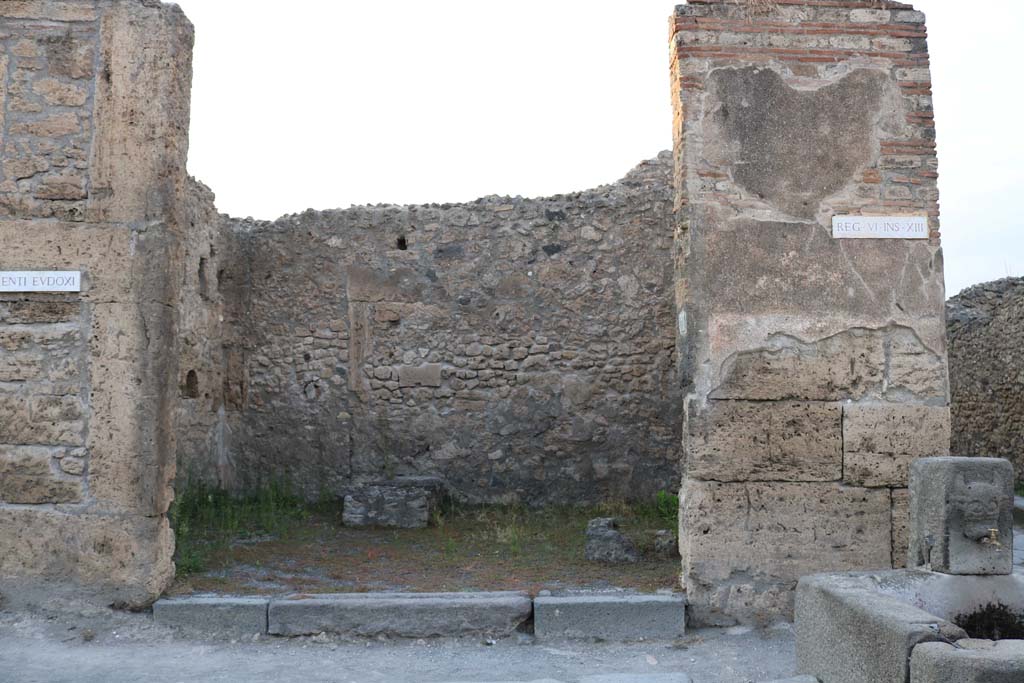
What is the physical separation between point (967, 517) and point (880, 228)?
73.7 inches

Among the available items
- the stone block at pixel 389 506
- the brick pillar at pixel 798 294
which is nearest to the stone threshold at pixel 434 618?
the brick pillar at pixel 798 294

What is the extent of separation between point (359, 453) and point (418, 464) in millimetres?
615

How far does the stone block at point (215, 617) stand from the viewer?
4.79 meters

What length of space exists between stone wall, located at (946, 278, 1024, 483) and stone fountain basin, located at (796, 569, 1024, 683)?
7.79 metres

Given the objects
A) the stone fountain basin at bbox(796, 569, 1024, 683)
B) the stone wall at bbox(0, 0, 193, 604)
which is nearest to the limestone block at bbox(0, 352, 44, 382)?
the stone wall at bbox(0, 0, 193, 604)

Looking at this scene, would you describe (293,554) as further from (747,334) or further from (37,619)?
(747,334)

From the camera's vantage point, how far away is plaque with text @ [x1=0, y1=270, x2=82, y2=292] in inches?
196

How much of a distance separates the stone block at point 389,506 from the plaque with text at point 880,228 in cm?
436

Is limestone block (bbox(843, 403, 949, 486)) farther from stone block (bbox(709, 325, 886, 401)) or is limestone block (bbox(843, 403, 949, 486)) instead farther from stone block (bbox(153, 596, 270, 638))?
stone block (bbox(153, 596, 270, 638))

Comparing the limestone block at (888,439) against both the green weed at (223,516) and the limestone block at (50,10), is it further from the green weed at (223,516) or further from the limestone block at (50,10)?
the limestone block at (50,10)

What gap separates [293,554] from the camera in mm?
6551

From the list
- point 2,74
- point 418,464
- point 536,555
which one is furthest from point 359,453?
point 2,74

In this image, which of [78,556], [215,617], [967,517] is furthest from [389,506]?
[967,517]

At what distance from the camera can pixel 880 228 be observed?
4980 millimetres
